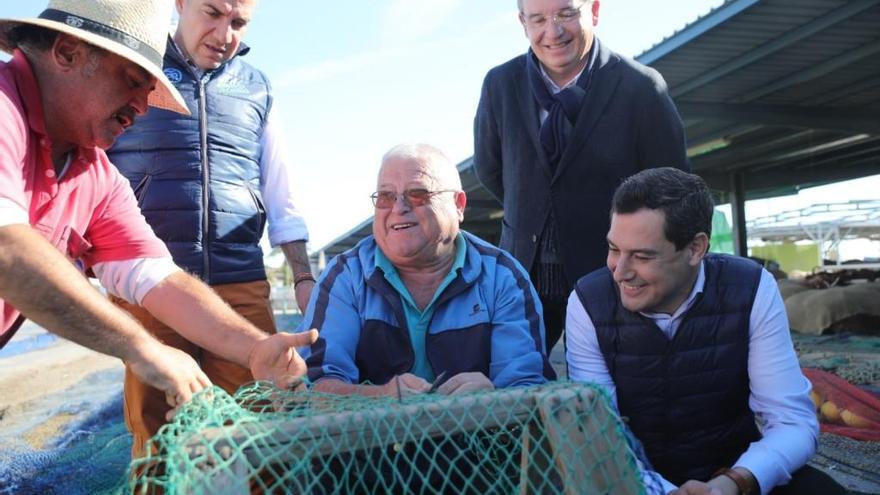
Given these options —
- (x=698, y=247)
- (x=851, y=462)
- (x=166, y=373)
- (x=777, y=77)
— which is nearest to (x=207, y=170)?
(x=166, y=373)

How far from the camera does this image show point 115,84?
1.93 meters

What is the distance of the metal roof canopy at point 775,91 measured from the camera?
7.70 m

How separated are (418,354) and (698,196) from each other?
1.02 meters

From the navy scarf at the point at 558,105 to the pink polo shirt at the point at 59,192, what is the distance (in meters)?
1.59

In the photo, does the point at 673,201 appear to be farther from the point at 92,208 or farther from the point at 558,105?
the point at 92,208

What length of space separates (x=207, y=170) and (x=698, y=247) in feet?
6.15

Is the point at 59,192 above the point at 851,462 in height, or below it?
above

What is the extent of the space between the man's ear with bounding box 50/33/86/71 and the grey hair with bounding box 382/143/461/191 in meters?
1.01

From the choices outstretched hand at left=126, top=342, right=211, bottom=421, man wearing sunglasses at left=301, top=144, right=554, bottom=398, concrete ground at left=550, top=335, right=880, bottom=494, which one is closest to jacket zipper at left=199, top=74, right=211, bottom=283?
man wearing sunglasses at left=301, top=144, right=554, bottom=398

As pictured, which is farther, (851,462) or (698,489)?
(851,462)

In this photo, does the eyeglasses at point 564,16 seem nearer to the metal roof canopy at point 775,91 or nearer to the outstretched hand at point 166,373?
the outstretched hand at point 166,373

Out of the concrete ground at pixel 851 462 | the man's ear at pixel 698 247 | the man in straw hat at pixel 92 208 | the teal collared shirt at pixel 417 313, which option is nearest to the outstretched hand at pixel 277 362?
the man in straw hat at pixel 92 208

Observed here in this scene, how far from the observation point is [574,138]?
3010mm

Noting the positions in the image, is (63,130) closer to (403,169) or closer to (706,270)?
(403,169)
